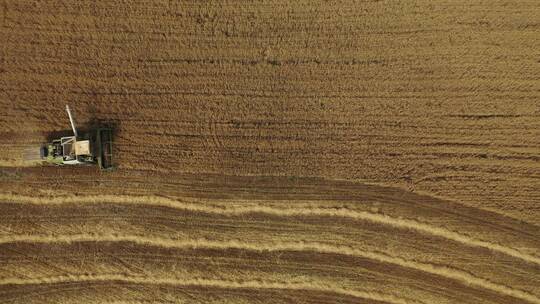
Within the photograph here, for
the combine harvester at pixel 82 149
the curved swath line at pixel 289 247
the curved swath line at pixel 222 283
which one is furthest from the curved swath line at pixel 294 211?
the curved swath line at pixel 222 283

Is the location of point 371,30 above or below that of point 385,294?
above

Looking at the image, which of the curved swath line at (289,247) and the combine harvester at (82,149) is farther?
the curved swath line at (289,247)

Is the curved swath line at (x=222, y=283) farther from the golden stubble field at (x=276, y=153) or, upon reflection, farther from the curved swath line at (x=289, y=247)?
the curved swath line at (x=289, y=247)

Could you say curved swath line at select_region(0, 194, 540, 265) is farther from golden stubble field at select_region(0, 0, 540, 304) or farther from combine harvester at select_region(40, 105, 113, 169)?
combine harvester at select_region(40, 105, 113, 169)

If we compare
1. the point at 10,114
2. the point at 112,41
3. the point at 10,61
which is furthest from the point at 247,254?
the point at 10,61

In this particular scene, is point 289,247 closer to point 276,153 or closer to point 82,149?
point 276,153

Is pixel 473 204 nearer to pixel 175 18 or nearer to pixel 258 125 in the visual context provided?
pixel 258 125

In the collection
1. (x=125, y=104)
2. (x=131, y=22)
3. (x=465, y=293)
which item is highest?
(x=131, y=22)

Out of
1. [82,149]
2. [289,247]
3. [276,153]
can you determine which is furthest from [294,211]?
[82,149]

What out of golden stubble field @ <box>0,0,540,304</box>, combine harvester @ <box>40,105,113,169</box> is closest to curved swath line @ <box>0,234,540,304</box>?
golden stubble field @ <box>0,0,540,304</box>
